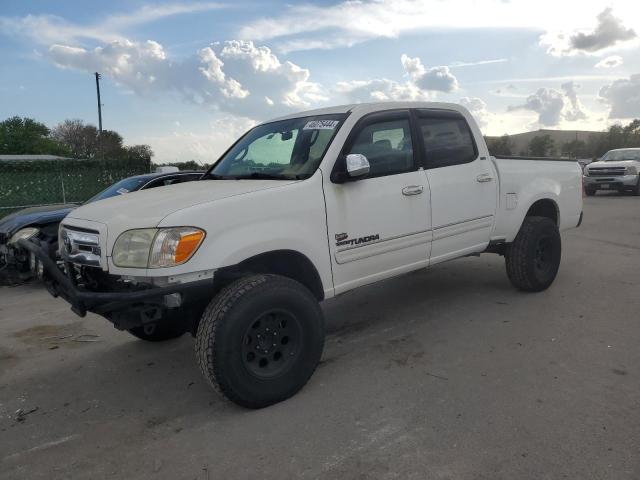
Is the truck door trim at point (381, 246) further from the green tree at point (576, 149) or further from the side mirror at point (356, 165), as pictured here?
the green tree at point (576, 149)

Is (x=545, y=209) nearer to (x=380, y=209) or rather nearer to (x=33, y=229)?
(x=380, y=209)

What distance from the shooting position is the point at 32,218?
6.51 metres

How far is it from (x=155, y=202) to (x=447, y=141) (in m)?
2.61

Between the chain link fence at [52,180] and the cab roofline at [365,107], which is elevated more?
the chain link fence at [52,180]

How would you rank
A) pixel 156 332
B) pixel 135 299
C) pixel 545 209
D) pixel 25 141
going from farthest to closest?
pixel 25 141 < pixel 545 209 < pixel 156 332 < pixel 135 299

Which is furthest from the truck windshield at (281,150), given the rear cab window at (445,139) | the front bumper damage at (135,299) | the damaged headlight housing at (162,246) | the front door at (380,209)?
the front bumper damage at (135,299)

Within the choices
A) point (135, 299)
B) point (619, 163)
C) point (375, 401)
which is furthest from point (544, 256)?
point (619, 163)

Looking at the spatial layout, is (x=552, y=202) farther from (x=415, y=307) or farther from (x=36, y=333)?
(x=36, y=333)

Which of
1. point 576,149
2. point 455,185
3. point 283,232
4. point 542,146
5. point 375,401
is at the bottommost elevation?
point 375,401

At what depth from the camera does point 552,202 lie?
5.68 m

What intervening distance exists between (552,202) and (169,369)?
4.34m

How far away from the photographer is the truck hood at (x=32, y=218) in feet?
20.7

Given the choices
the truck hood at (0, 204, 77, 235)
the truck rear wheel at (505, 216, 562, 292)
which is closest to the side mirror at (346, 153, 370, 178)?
the truck rear wheel at (505, 216, 562, 292)

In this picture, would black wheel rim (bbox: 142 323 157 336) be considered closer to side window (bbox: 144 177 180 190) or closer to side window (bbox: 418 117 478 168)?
side window (bbox: 418 117 478 168)
